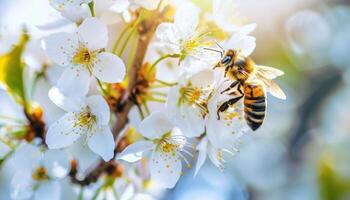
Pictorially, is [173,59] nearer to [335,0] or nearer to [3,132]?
[3,132]

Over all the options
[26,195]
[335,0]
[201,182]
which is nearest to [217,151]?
[26,195]

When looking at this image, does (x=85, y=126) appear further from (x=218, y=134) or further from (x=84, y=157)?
(x=218, y=134)

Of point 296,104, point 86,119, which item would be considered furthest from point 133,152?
point 296,104

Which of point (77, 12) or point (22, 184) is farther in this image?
point (22, 184)

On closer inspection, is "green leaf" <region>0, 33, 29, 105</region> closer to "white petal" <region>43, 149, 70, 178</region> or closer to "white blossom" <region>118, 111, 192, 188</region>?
"white petal" <region>43, 149, 70, 178</region>

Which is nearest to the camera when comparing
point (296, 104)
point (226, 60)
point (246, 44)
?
point (226, 60)

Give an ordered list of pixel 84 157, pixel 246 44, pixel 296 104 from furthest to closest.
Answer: pixel 296 104 < pixel 84 157 < pixel 246 44
